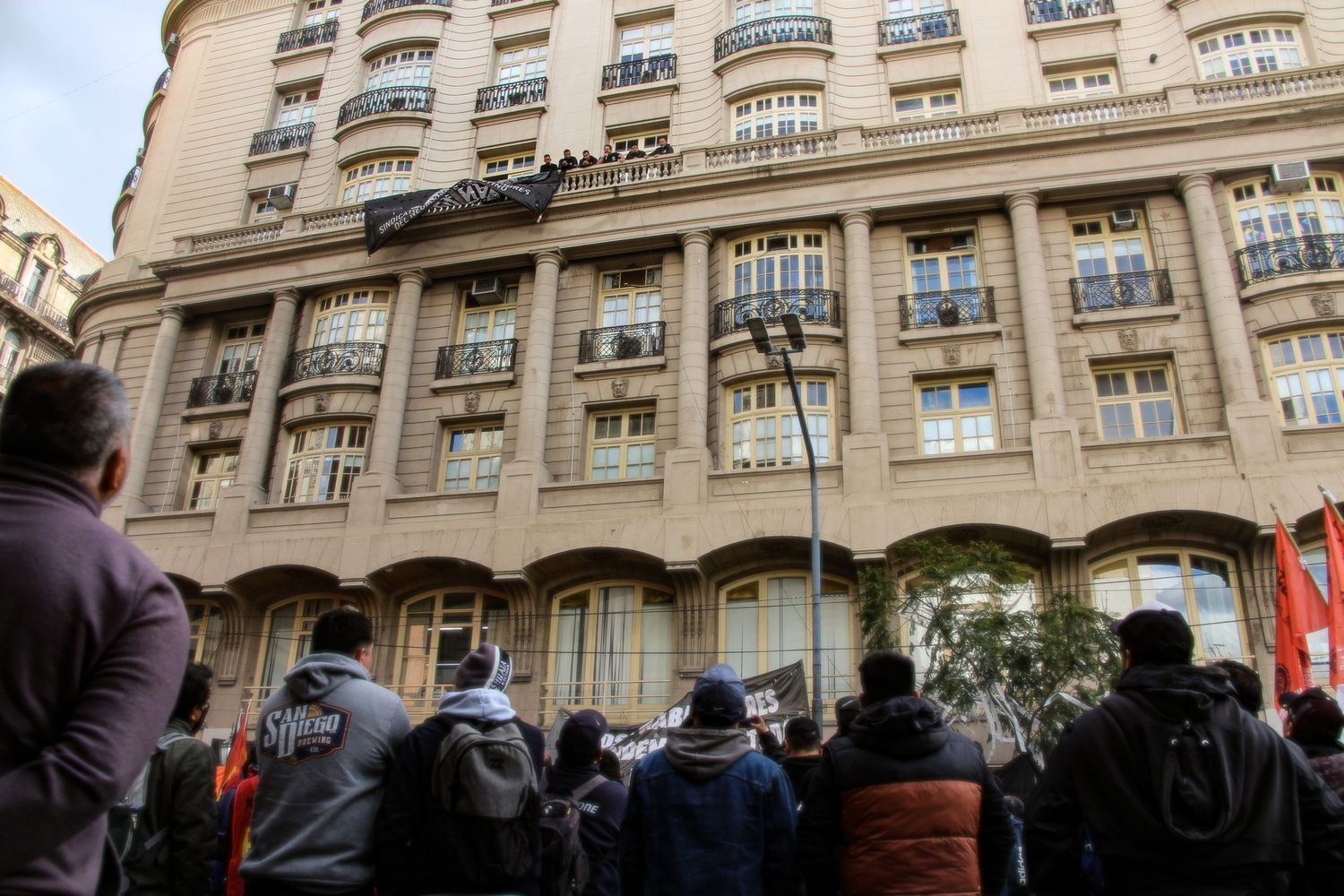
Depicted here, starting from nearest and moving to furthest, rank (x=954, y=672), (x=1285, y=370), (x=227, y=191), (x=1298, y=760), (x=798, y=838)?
(x=1298, y=760) → (x=798, y=838) → (x=954, y=672) → (x=1285, y=370) → (x=227, y=191)

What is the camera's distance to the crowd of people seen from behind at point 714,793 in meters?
3.37

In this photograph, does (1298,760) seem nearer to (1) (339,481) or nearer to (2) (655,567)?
(2) (655,567)

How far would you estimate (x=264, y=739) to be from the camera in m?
4.46

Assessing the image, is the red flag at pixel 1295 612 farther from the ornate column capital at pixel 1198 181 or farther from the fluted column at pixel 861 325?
the ornate column capital at pixel 1198 181

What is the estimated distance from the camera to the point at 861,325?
20.2m

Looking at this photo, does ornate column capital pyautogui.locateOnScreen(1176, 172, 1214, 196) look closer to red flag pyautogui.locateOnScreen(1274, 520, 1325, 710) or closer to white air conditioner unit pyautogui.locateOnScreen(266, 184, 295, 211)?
red flag pyautogui.locateOnScreen(1274, 520, 1325, 710)

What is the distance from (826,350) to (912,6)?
35.8 feet

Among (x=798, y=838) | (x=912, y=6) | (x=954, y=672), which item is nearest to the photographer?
(x=798, y=838)

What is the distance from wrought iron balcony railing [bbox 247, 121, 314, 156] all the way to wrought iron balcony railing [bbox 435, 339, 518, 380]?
10196mm

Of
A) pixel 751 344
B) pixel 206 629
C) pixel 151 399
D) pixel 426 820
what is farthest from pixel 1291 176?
pixel 151 399

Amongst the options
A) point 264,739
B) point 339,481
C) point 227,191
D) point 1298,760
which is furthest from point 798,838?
point 227,191

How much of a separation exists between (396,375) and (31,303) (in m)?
37.9

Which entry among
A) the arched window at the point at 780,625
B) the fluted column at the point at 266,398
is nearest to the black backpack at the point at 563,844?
the arched window at the point at 780,625

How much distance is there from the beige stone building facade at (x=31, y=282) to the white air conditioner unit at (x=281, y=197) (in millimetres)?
24848
